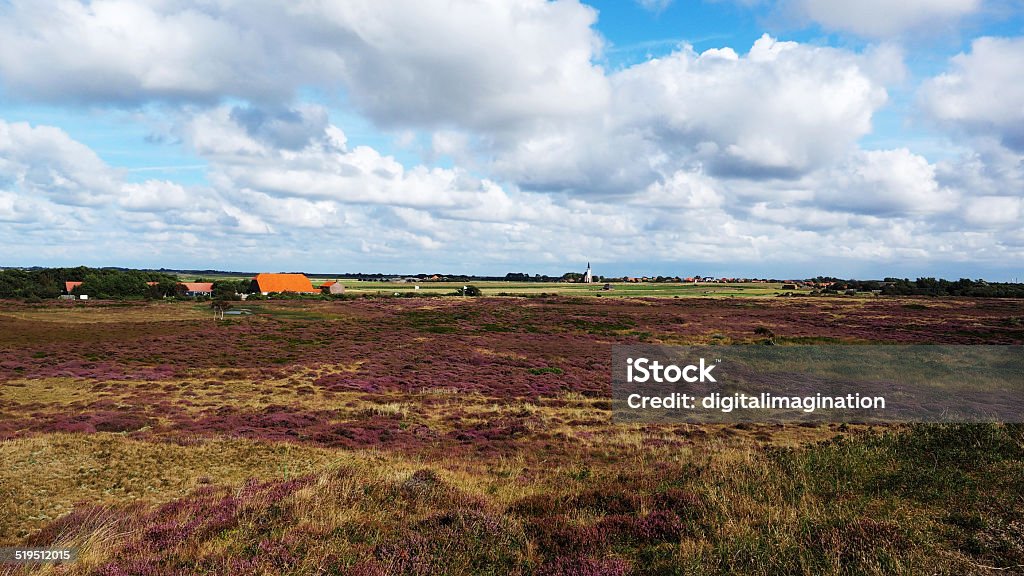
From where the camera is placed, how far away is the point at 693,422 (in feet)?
81.0

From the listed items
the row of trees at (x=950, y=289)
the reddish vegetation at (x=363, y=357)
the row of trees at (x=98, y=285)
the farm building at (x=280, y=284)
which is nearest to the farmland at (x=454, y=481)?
the reddish vegetation at (x=363, y=357)

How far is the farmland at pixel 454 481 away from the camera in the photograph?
7.39 m

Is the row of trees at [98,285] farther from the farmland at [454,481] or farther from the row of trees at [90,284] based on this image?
the farmland at [454,481]

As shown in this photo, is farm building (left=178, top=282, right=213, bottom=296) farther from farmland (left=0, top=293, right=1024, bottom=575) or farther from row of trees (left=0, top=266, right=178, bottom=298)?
farmland (left=0, top=293, right=1024, bottom=575)

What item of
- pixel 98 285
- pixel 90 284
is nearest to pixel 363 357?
pixel 98 285

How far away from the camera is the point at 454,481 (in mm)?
12195

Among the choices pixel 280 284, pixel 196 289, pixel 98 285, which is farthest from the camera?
pixel 280 284

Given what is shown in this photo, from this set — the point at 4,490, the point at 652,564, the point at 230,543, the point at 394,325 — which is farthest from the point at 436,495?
the point at 394,325

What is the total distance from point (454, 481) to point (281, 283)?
12724 centimetres

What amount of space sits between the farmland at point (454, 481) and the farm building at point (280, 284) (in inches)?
3587

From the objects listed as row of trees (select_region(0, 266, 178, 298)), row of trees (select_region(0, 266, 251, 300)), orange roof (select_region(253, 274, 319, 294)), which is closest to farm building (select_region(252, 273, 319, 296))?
orange roof (select_region(253, 274, 319, 294))

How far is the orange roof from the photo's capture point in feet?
405

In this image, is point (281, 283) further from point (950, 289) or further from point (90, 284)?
point (950, 289)

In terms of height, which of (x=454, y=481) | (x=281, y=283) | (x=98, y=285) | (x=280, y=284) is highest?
(x=281, y=283)
